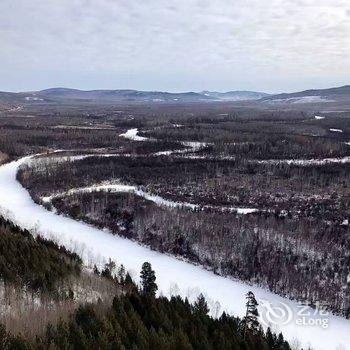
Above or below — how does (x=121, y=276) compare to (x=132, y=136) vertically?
below

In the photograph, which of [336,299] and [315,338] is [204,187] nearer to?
[336,299]

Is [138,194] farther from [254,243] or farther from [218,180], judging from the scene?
[254,243]

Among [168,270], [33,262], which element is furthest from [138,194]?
[33,262]

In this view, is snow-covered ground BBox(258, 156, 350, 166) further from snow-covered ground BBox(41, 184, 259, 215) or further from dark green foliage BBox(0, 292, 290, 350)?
dark green foliage BBox(0, 292, 290, 350)

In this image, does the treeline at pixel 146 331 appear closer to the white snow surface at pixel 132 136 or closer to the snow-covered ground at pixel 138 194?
the snow-covered ground at pixel 138 194

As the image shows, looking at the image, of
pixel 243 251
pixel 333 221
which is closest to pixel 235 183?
pixel 333 221

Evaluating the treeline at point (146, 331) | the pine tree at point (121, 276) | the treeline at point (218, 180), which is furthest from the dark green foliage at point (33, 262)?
the treeline at point (218, 180)
